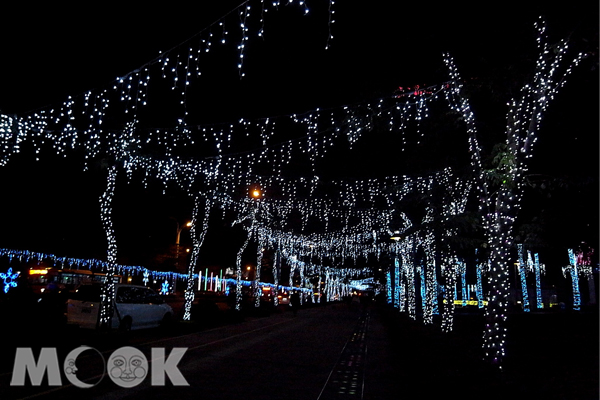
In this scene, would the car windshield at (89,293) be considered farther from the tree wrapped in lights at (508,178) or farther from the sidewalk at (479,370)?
the tree wrapped in lights at (508,178)

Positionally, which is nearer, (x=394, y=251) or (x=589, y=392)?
(x=589, y=392)

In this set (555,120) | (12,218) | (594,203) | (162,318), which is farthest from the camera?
(12,218)

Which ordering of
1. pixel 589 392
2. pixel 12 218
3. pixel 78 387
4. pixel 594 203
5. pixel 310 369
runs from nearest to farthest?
pixel 589 392 < pixel 78 387 < pixel 310 369 < pixel 594 203 < pixel 12 218

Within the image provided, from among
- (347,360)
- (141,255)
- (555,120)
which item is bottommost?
(347,360)

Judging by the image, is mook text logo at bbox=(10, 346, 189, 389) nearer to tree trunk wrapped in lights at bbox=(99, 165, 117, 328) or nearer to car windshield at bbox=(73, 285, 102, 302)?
tree trunk wrapped in lights at bbox=(99, 165, 117, 328)

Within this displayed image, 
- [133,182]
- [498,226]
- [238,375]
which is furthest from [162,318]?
[498,226]

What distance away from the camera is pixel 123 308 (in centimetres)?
1636

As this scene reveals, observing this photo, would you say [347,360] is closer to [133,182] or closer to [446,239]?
[446,239]

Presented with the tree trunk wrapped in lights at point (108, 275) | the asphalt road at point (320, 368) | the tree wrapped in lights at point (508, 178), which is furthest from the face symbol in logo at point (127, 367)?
the tree wrapped in lights at point (508, 178)

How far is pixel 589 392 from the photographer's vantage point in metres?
6.38

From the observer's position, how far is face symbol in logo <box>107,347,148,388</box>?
8348 millimetres

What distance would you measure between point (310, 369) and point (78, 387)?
4.32 metres

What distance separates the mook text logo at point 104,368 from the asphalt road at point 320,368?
8 cm

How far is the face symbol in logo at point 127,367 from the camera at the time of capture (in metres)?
8.35
